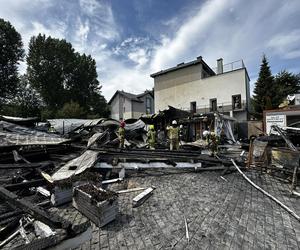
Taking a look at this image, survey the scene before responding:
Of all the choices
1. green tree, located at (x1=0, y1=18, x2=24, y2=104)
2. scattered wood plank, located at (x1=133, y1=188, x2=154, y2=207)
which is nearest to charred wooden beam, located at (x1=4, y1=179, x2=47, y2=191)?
scattered wood plank, located at (x1=133, y1=188, x2=154, y2=207)

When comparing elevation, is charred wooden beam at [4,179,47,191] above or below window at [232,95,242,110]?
below

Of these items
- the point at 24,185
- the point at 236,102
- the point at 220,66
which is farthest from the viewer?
the point at 220,66

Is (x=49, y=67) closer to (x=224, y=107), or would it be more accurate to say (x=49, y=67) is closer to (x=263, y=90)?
(x=224, y=107)

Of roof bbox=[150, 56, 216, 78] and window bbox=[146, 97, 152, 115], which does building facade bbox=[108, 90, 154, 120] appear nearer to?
window bbox=[146, 97, 152, 115]

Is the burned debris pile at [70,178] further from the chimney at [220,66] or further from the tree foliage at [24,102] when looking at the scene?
the tree foliage at [24,102]

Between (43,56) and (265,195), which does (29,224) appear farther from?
(43,56)

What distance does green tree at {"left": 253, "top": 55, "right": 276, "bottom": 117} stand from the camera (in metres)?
24.5

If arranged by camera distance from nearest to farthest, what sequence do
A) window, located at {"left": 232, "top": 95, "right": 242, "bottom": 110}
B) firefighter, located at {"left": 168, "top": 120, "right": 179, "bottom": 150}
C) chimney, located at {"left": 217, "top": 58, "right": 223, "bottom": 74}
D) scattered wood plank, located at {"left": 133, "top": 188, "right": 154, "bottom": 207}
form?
scattered wood plank, located at {"left": 133, "top": 188, "right": 154, "bottom": 207}, firefighter, located at {"left": 168, "top": 120, "right": 179, "bottom": 150}, window, located at {"left": 232, "top": 95, "right": 242, "bottom": 110}, chimney, located at {"left": 217, "top": 58, "right": 223, "bottom": 74}

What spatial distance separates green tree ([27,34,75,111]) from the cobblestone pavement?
117 ft

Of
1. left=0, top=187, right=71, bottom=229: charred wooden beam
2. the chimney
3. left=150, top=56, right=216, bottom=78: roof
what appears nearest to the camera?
left=0, top=187, right=71, bottom=229: charred wooden beam

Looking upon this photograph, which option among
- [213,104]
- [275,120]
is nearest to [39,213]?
[275,120]

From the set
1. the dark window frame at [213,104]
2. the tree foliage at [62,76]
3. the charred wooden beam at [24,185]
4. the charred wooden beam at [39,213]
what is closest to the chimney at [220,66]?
the dark window frame at [213,104]

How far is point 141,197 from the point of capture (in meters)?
4.21

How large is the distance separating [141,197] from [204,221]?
1.46m
